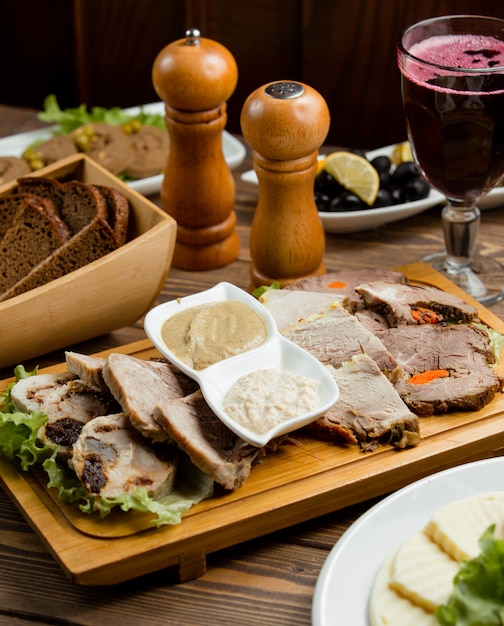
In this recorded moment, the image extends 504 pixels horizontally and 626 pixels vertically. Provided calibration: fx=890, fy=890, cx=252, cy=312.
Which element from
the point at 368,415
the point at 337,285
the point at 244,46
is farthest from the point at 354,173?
the point at 244,46

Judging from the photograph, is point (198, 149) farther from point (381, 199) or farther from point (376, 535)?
point (376, 535)

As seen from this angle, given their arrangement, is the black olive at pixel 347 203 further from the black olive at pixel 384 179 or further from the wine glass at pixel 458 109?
the wine glass at pixel 458 109

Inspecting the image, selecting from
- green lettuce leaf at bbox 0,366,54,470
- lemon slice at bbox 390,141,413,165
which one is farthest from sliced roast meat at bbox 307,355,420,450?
lemon slice at bbox 390,141,413,165

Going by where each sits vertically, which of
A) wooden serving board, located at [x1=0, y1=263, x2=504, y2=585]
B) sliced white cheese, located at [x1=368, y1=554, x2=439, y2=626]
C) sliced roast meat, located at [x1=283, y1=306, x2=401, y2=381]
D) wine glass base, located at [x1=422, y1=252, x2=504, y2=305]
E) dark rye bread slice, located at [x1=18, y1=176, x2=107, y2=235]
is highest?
dark rye bread slice, located at [x1=18, y1=176, x2=107, y2=235]

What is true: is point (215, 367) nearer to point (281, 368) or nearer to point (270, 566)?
point (281, 368)

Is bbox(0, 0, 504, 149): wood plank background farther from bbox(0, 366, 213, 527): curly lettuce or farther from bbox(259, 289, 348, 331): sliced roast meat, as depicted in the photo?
bbox(0, 366, 213, 527): curly lettuce

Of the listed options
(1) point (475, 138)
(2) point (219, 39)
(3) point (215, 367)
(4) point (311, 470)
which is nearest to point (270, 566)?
(4) point (311, 470)

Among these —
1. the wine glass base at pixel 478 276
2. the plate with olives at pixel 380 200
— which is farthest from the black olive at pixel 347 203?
the wine glass base at pixel 478 276
